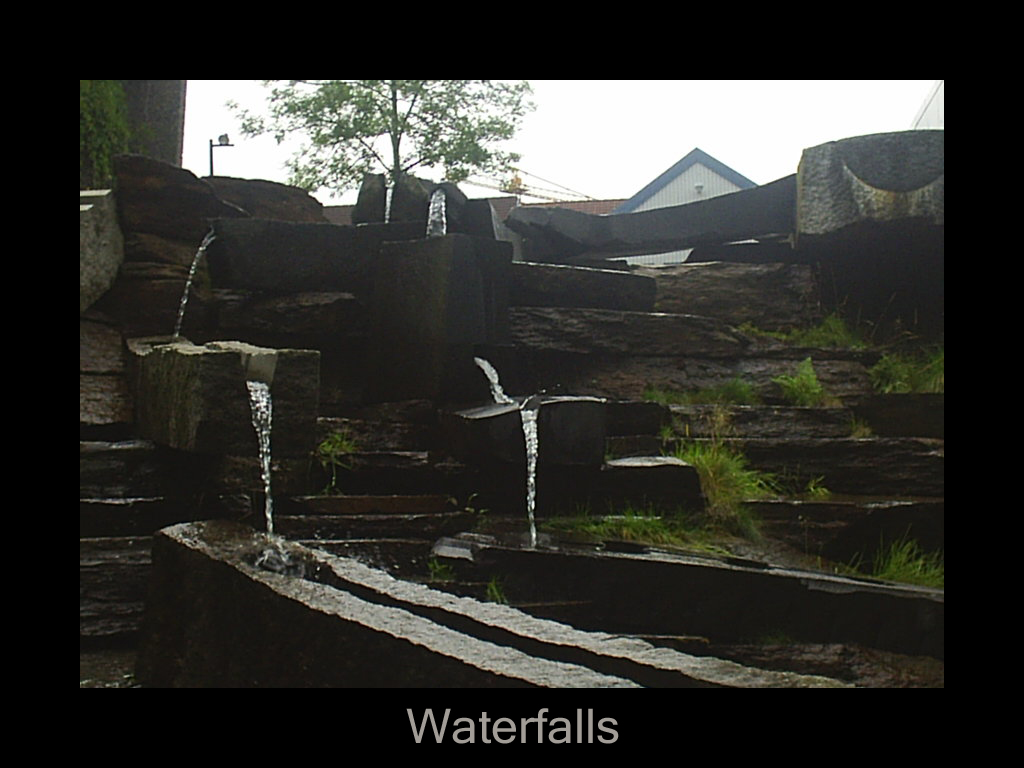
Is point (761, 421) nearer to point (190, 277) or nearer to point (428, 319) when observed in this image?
point (428, 319)

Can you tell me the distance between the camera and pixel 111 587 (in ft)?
13.1

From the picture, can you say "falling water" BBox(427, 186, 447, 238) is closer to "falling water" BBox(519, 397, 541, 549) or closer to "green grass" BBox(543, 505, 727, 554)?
"falling water" BBox(519, 397, 541, 549)

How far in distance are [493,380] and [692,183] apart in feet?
17.2

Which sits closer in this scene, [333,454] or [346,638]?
[346,638]

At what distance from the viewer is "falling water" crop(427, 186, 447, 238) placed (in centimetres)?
684

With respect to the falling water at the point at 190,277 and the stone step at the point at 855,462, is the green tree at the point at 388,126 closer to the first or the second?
the falling water at the point at 190,277

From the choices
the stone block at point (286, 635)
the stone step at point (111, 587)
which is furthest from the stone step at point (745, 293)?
the stone block at point (286, 635)

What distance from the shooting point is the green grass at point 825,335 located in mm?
7469

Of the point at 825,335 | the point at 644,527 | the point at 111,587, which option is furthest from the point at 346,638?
the point at 825,335

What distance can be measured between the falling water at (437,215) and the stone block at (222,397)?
221cm

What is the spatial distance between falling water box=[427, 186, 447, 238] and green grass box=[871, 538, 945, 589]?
11.9 ft

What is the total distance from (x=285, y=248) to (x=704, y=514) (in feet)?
11.3
